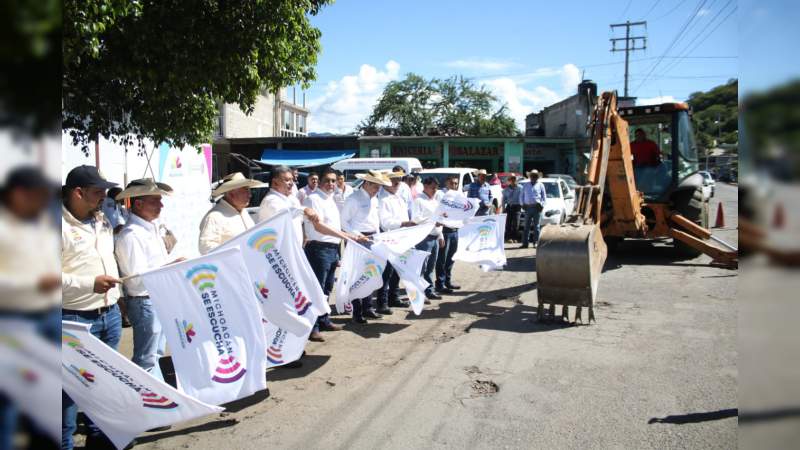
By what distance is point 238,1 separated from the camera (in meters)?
6.40

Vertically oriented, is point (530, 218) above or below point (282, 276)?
above

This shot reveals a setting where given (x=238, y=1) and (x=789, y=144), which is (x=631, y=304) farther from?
(x=789, y=144)

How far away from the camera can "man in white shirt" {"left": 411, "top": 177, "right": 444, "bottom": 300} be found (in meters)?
8.64

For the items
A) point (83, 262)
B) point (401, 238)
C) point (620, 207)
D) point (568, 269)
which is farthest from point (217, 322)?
point (620, 207)

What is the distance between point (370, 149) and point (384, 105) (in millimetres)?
17353

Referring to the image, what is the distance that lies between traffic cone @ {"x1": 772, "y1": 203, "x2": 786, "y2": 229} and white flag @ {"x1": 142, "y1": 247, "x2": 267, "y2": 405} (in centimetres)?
373

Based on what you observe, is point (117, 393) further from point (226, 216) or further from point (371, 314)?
point (371, 314)

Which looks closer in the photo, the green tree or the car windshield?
the green tree

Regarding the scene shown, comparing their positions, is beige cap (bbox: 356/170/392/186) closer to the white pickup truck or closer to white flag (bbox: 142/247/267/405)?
white flag (bbox: 142/247/267/405)

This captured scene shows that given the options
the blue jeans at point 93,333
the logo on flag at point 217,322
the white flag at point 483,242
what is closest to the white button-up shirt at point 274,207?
the logo on flag at point 217,322

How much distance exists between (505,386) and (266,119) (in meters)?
37.2

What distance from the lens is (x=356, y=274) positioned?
6934mm

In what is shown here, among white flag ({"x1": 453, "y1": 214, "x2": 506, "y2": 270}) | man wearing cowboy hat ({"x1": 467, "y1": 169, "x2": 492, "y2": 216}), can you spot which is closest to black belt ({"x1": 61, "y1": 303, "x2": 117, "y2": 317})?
white flag ({"x1": 453, "y1": 214, "x2": 506, "y2": 270})

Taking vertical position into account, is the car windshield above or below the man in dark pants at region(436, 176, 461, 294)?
above
